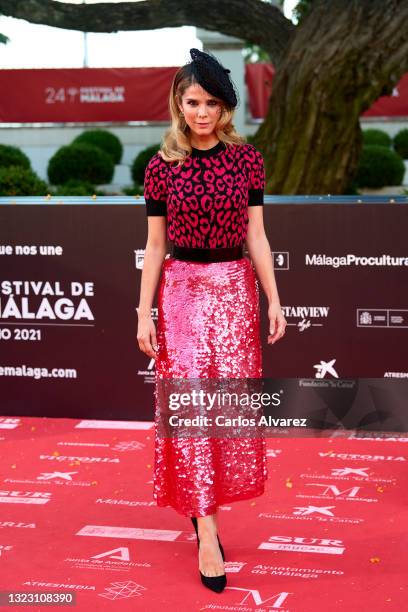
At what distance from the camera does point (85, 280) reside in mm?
6941

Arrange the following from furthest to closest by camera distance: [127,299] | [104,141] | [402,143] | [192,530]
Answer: [104,141] → [402,143] → [127,299] → [192,530]

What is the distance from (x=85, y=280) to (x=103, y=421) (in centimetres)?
88

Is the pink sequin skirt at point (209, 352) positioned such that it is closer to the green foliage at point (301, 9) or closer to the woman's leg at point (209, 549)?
the woman's leg at point (209, 549)

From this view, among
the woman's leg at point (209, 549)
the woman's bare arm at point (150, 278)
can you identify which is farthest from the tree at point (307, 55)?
the woman's leg at point (209, 549)

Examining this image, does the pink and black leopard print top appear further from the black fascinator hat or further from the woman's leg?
the woman's leg

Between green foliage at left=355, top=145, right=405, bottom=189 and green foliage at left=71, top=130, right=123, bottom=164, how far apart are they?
18.2 ft

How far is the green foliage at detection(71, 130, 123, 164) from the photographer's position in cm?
2364

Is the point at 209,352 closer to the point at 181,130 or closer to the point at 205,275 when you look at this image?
the point at 205,275

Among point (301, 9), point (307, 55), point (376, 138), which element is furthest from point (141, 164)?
point (307, 55)

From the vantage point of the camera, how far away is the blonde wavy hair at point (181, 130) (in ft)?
13.9

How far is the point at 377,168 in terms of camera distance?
21016 mm

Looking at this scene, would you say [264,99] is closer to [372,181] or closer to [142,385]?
[372,181]

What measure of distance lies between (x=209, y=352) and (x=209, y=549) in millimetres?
742

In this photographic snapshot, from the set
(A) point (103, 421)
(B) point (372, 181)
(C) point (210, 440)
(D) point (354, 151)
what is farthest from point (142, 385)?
(B) point (372, 181)
